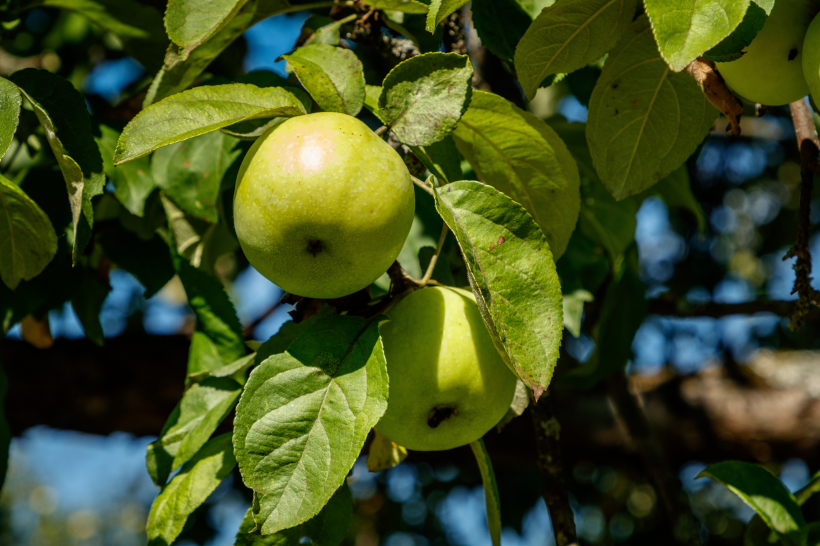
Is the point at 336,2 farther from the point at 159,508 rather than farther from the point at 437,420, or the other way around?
the point at 159,508

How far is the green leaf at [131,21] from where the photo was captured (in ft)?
4.35

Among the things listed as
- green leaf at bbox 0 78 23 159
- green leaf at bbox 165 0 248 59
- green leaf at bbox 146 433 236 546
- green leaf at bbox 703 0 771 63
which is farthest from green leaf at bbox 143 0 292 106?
green leaf at bbox 703 0 771 63

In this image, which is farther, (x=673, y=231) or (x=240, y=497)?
(x=673, y=231)

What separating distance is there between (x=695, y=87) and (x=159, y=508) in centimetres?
95

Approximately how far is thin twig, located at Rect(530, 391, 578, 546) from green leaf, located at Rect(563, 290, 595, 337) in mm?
239

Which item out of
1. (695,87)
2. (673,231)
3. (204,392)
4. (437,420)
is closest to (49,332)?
(204,392)

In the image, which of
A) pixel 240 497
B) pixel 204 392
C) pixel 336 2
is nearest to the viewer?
pixel 204 392

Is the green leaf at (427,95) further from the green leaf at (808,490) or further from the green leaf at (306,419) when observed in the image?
the green leaf at (808,490)

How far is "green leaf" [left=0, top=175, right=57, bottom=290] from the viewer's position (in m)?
0.82

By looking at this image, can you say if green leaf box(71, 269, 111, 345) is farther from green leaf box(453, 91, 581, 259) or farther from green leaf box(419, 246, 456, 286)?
green leaf box(453, 91, 581, 259)

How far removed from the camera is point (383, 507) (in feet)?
10.0

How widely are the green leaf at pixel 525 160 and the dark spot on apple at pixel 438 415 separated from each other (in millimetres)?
294

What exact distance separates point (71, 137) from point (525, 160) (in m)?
0.61

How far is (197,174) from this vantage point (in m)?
1.08
